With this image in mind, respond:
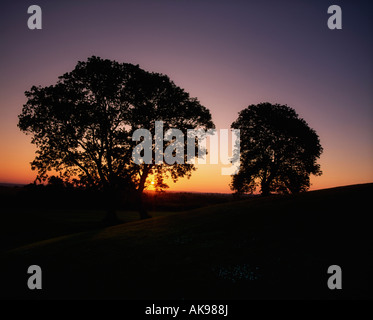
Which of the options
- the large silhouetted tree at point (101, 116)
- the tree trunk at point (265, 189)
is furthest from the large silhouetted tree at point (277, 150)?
the large silhouetted tree at point (101, 116)

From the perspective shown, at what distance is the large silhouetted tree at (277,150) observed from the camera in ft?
150

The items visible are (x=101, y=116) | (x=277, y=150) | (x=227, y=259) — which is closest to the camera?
(x=227, y=259)

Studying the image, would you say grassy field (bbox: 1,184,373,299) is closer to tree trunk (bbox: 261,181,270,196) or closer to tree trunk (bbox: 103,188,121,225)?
tree trunk (bbox: 103,188,121,225)

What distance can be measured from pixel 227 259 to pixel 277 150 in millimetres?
37606

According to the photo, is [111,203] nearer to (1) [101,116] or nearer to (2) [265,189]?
(1) [101,116]

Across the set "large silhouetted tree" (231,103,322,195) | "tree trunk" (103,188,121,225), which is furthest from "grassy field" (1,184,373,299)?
"large silhouetted tree" (231,103,322,195)

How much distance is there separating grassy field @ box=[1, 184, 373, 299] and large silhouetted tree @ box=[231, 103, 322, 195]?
82.1ft

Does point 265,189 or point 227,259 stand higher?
point 265,189

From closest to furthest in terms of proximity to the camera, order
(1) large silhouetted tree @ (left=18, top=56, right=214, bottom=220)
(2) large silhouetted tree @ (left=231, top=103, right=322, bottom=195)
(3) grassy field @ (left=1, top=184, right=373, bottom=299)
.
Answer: (3) grassy field @ (left=1, top=184, right=373, bottom=299) → (1) large silhouetted tree @ (left=18, top=56, right=214, bottom=220) → (2) large silhouetted tree @ (left=231, top=103, right=322, bottom=195)

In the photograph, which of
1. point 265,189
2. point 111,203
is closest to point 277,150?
point 265,189

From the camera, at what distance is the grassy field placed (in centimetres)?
1057

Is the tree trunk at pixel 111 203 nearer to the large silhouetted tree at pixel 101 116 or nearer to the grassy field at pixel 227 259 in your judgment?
the large silhouetted tree at pixel 101 116

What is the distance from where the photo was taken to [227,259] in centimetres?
1320

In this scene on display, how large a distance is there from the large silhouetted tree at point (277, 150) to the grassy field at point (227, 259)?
25.0 meters
